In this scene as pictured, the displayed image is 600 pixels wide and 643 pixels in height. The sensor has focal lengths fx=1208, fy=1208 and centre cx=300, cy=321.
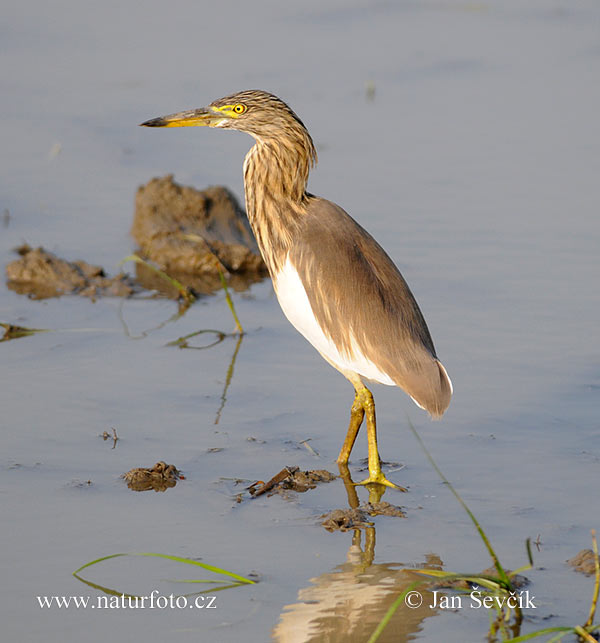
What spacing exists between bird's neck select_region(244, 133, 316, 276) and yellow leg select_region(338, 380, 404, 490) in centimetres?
70

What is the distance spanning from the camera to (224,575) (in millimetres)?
4363

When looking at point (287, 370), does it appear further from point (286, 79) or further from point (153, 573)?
point (286, 79)

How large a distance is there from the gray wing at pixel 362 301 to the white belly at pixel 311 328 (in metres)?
0.03

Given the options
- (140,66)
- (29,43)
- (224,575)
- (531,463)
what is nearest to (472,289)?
(531,463)

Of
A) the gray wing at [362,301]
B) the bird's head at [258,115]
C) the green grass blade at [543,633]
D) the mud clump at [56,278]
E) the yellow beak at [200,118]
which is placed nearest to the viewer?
the green grass blade at [543,633]

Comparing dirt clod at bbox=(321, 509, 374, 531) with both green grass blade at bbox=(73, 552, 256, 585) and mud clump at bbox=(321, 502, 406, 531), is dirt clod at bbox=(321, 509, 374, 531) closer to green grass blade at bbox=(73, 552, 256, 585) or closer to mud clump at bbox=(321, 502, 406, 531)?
mud clump at bbox=(321, 502, 406, 531)

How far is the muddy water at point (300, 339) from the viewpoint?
445cm

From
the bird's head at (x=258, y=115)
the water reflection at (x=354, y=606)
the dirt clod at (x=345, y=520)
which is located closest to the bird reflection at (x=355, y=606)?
the water reflection at (x=354, y=606)

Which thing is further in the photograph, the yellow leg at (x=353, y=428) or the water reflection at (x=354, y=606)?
the yellow leg at (x=353, y=428)

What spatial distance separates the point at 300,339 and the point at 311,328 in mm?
1358

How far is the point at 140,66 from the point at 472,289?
529 centimetres

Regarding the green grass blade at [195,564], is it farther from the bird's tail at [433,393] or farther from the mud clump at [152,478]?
the bird's tail at [433,393]

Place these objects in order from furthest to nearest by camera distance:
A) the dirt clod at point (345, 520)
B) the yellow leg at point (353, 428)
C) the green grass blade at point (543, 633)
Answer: the yellow leg at point (353, 428)
the dirt clod at point (345, 520)
the green grass blade at point (543, 633)

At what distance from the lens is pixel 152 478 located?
5.07 m
